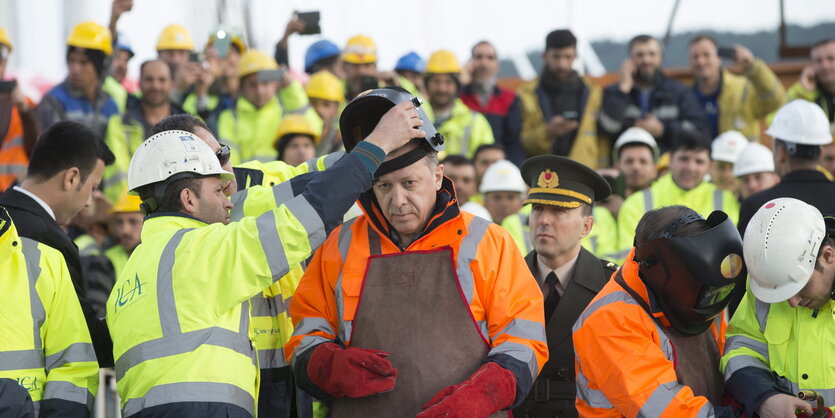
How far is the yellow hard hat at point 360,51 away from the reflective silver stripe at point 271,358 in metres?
6.30

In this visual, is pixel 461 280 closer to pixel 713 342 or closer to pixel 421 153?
pixel 421 153

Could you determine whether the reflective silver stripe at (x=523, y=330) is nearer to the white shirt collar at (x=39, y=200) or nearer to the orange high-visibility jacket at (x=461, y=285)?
the orange high-visibility jacket at (x=461, y=285)

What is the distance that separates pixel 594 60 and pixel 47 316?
36.1 ft

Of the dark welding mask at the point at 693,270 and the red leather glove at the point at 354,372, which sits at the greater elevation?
the dark welding mask at the point at 693,270

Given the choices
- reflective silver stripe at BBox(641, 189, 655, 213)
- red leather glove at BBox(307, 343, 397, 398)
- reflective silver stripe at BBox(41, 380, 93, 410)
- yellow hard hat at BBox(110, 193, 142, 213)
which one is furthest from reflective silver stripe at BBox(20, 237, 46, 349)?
reflective silver stripe at BBox(641, 189, 655, 213)

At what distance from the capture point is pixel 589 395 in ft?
14.1

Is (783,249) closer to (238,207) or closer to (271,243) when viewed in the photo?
(271,243)

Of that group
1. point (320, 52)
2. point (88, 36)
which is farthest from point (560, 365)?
point (320, 52)

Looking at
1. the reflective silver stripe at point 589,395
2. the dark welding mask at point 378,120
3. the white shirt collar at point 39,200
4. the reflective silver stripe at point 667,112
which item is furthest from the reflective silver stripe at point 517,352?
the reflective silver stripe at point 667,112

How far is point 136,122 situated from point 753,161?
17.7ft

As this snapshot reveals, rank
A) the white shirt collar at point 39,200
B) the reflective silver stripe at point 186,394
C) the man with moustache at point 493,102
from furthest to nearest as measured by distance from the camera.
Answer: the man with moustache at point 493,102 → the white shirt collar at point 39,200 → the reflective silver stripe at point 186,394

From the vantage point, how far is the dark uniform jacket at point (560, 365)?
194 inches

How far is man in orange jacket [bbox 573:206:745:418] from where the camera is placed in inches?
158

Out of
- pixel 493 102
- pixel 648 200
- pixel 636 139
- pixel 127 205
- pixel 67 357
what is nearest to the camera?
pixel 67 357
